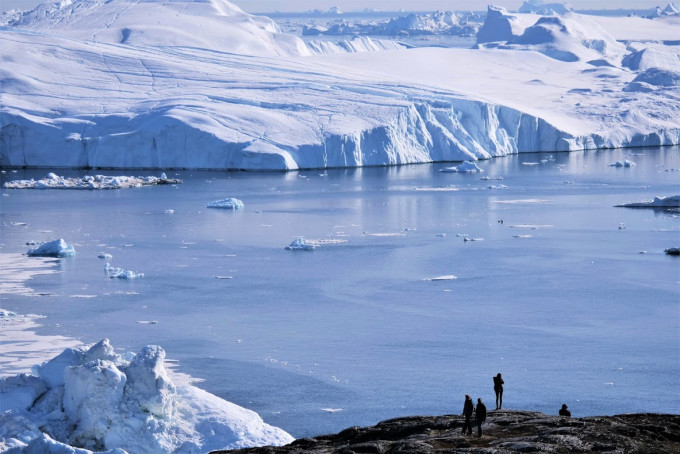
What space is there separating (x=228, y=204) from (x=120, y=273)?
827 centimetres

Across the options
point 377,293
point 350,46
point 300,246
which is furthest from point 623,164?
point 350,46

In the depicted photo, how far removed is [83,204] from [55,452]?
63.3 ft

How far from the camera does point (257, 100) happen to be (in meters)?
38.0

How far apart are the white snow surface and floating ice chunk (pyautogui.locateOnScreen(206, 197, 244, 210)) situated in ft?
24.8

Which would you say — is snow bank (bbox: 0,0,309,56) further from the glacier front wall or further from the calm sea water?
the calm sea water

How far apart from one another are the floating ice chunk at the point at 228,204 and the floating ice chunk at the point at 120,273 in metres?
7.82

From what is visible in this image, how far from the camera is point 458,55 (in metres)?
57.9

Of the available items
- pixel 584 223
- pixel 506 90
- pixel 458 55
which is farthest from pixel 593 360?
pixel 458 55

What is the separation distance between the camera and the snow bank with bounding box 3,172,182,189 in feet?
104

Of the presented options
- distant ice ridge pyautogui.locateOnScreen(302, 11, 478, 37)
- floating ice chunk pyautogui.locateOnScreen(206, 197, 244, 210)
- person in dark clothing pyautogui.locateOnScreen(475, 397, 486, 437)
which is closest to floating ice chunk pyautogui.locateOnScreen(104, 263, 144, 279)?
floating ice chunk pyautogui.locateOnScreen(206, 197, 244, 210)

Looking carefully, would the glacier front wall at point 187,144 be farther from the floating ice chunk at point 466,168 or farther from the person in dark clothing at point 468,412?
the person in dark clothing at point 468,412

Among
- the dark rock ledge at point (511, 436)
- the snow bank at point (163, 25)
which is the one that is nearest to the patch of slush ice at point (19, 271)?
the dark rock ledge at point (511, 436)

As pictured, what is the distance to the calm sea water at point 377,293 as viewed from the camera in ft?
42.9

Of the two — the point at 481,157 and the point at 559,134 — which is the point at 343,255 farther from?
the point at 559,134
